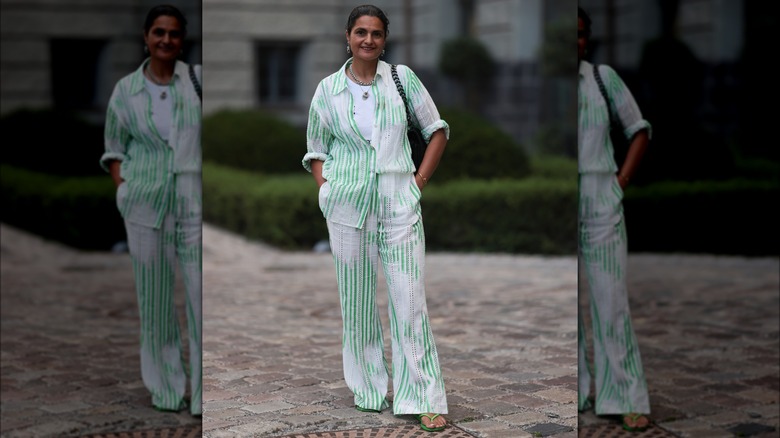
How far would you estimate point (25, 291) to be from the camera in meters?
4.41

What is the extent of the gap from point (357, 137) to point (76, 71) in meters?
1.34

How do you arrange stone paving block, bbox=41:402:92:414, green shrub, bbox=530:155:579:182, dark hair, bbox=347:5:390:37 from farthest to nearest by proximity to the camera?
1. green shrub, bbox=530:155:579:182
2. stone paving block, bbox=41:402:92:414
3. dark hair, bbox=347:5:390:37

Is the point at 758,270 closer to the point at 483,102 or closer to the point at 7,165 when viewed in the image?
the point at 7,165

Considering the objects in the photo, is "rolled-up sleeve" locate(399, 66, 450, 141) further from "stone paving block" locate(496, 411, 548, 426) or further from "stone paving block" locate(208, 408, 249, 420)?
"stone paving block" locate(208, 408, 249, 420)

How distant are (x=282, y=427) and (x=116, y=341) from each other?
3.68 feet

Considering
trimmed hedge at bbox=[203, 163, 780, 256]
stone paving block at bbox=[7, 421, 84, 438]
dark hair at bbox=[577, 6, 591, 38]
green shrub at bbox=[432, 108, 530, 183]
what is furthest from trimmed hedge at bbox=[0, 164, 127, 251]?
green shrub at bbox=[432, 108, 530, 183]

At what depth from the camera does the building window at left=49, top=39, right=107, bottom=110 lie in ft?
13.6

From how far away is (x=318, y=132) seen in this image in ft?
11.4

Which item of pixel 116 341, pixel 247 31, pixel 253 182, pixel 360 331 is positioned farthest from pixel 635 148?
pixel 247 31

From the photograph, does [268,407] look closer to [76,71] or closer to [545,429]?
[545,429]

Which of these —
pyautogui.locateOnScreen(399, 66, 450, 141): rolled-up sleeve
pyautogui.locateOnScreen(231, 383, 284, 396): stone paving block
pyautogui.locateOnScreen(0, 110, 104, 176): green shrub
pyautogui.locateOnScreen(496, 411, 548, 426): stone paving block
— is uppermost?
pyautogui.locateOnScreen(399, 66, 450, 141): rolled-up sleeve

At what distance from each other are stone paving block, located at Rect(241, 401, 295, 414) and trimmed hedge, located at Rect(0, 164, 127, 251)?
0.98 meters

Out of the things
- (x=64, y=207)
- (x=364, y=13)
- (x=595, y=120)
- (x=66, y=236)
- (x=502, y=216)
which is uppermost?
(x=364, y=13)

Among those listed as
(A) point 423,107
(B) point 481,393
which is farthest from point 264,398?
(A) point 423,107
